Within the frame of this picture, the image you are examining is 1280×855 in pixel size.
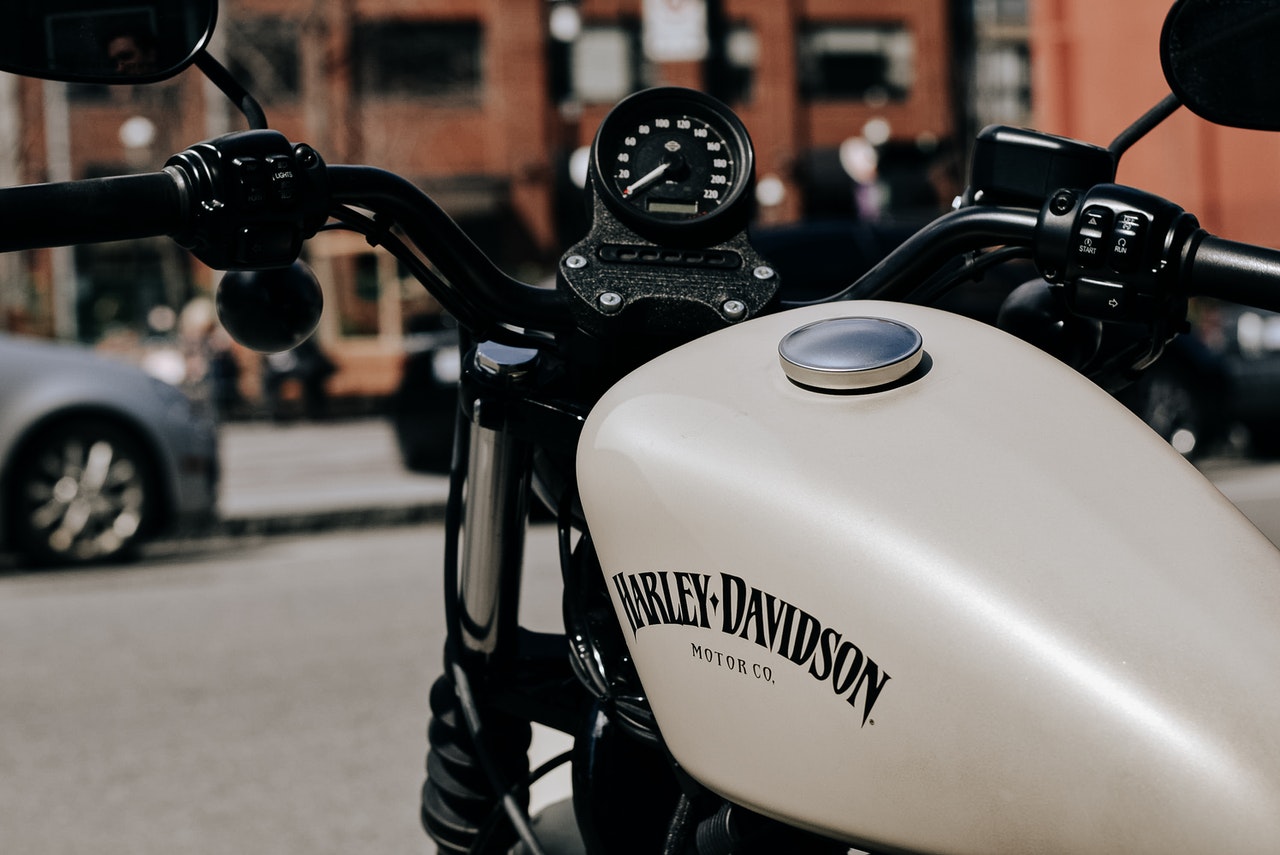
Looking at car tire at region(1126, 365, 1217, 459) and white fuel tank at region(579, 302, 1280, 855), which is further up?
white fuel tank at region(579, 302, 1280, 855)

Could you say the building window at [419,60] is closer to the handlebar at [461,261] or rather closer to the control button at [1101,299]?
the handlebar at [461,261]

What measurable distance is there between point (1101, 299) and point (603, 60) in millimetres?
31659

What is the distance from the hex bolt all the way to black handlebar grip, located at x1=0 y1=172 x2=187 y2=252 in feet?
1.23

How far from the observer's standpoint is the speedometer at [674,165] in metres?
1.51

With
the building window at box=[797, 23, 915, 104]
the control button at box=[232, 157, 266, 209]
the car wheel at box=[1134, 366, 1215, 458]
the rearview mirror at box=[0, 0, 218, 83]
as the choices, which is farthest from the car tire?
the building window at box=[797, 23, 915, 104]

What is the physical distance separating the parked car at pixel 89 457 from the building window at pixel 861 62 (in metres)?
27.4

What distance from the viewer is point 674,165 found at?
1562mm

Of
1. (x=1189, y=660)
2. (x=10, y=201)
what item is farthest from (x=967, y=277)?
(x=10, y=201)

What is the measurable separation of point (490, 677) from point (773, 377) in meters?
0.61

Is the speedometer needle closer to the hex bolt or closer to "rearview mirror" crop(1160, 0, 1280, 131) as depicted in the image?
the hex bolt

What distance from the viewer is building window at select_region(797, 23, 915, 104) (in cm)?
3369

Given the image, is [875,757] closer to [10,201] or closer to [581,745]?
[581,745]

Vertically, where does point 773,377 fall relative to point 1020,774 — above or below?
above

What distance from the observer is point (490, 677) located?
162 cm
